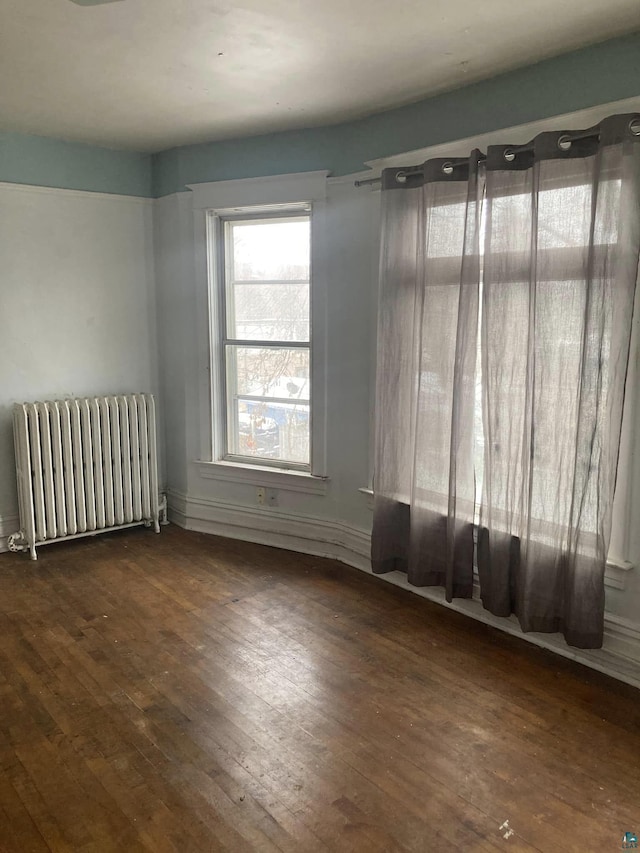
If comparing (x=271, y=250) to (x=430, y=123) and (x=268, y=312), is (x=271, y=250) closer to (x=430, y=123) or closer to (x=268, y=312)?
(x=268, y=312)

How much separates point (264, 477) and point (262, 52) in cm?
244

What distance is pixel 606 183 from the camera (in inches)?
101

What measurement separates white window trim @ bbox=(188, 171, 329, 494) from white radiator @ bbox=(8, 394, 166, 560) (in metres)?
0.39

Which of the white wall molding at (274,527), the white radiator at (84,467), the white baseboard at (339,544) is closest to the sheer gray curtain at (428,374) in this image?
the white baseboard at (339,544)

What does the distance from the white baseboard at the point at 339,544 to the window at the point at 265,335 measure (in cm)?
36

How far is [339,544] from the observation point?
13.6 feet

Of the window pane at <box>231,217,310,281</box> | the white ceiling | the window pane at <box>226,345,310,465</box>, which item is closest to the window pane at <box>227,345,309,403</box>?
the window pane at <box>226,345,310,465</box>

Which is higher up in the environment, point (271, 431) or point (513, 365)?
point (513, 365)

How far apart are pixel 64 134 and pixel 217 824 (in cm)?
379

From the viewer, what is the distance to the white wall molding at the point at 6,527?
4.26 meters

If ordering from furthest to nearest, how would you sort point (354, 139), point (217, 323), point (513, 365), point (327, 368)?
1. point (217, 323)
2. point (327, 368)
3. point (354, 139)
4. point (513, 365)

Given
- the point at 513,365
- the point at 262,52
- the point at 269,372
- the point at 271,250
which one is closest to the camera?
the point at 262,52

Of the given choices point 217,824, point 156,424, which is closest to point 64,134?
point 156,424

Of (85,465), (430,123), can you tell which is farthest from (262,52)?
(85,465)
